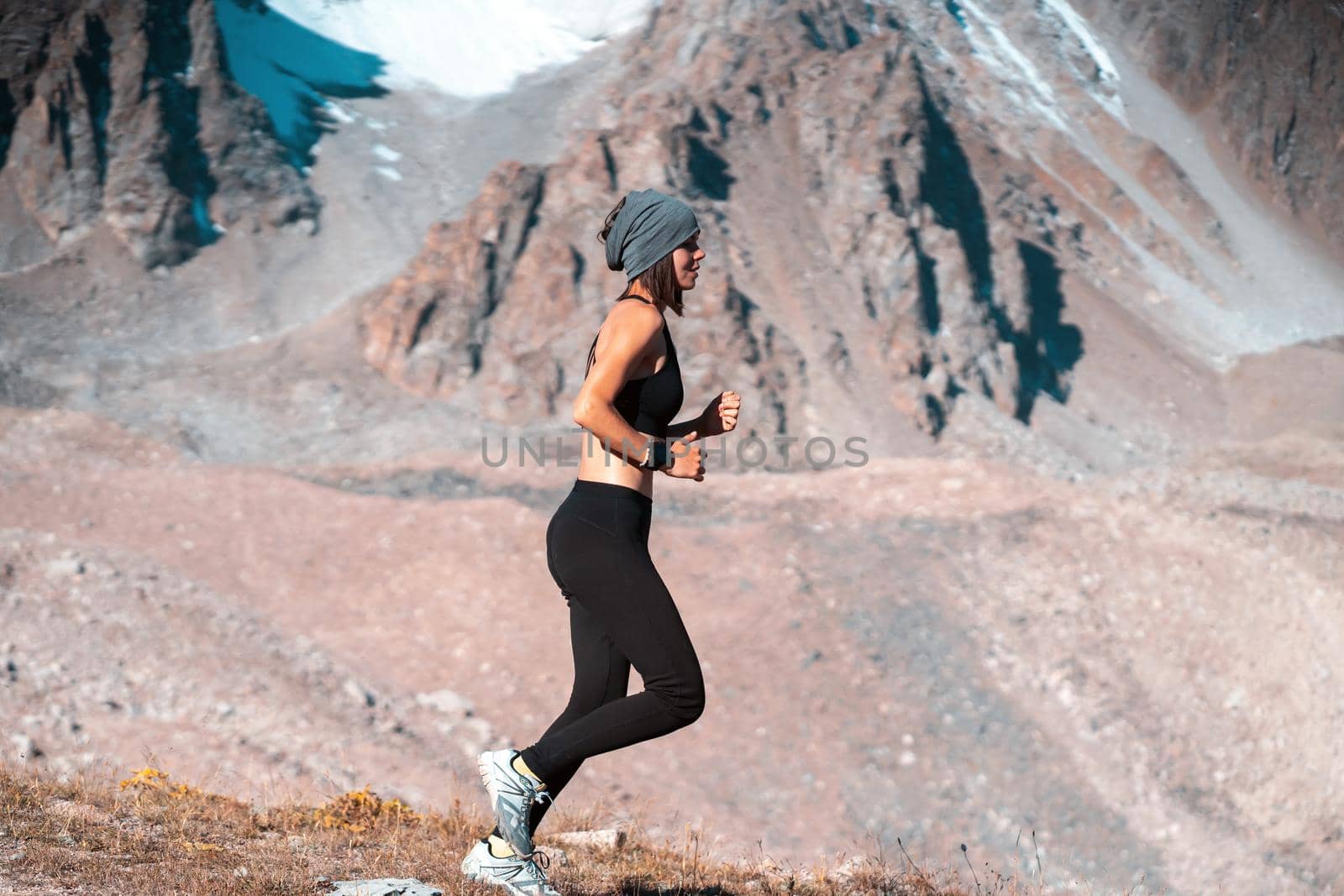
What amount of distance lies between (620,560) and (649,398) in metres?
0.60

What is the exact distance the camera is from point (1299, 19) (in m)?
48.6

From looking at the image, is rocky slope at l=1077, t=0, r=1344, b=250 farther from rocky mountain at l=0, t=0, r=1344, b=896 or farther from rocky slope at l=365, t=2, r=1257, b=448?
rocky slope at l=365, t=2, r=1257, b=448

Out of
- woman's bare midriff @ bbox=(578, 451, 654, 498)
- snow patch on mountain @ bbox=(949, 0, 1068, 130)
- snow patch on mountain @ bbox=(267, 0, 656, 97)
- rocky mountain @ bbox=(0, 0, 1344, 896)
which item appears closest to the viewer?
woman's bare midriff @ bbox=(578, 451, 654, 498)

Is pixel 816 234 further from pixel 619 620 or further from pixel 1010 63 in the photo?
pixel 619 620

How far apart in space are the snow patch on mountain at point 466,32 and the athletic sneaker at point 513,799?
43011mm

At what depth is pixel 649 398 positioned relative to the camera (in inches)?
147

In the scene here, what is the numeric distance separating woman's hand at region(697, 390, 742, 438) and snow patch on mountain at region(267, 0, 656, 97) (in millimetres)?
42338

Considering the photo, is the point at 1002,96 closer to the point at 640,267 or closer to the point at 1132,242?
the point at 1132,242

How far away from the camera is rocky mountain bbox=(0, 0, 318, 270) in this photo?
29797 mm

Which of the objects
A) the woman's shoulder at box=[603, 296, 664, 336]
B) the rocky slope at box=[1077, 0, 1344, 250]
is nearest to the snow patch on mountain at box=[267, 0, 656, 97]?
the rocky slope at box=[1077, 0, 1344, 250]

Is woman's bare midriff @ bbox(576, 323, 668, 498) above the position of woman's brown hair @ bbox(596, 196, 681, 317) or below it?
below

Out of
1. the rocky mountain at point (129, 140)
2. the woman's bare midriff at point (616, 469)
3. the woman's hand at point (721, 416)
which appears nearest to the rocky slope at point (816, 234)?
the rocky mountain at point (129, 140)

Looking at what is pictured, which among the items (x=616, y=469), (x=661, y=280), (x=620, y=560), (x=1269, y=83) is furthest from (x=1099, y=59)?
(x=620, y=560)

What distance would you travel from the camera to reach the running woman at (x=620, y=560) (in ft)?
11.7
